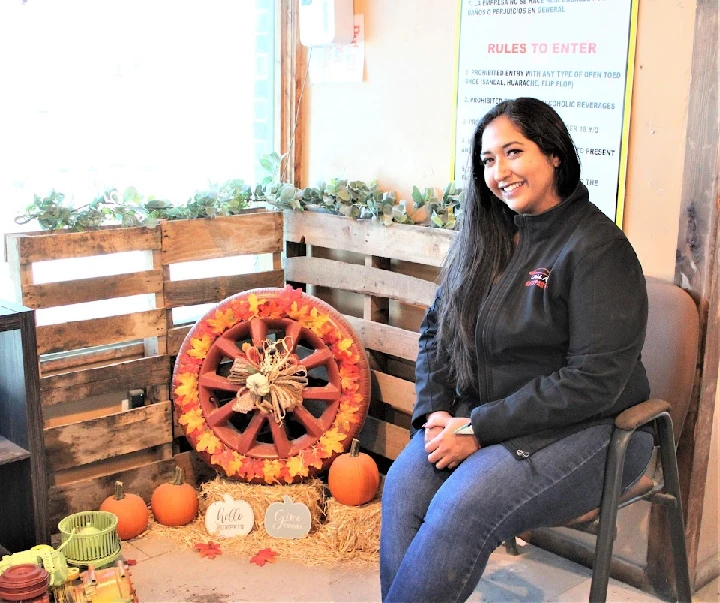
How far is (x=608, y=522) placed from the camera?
1843 millimetres

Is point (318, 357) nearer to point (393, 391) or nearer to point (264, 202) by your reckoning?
point (393, 391)

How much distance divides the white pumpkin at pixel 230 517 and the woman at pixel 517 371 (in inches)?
32.9

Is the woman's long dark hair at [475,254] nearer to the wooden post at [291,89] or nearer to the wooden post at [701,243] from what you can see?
the wooden post at [701,243]

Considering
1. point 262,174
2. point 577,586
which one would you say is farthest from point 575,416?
point 262,174

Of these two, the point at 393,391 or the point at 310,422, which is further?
the point at 393,391

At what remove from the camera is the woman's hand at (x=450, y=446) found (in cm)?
196

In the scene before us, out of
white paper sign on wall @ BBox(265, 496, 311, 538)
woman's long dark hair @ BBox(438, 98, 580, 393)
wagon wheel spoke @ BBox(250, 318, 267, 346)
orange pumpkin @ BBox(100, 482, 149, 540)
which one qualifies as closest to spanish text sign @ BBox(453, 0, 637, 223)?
woman's long dark hair @ BBox(438, 98, 580, 393)

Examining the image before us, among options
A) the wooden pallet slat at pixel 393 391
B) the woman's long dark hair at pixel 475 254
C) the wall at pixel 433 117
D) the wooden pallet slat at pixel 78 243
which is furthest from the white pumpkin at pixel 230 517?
the wall at pixel 433 117

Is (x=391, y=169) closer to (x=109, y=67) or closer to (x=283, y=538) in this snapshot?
(x=109, y=67)

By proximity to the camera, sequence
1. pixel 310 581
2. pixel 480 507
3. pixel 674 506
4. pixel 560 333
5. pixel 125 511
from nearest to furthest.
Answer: pixel 480 507, pixel 560 333, pixel 674 506, pixel 310 581, pixel 125 511

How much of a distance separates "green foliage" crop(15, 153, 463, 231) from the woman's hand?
0.79m

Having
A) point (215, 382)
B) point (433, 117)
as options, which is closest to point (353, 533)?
point (215, 382)

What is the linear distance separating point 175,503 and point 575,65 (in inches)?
68.6

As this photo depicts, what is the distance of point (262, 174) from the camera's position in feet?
10.9
